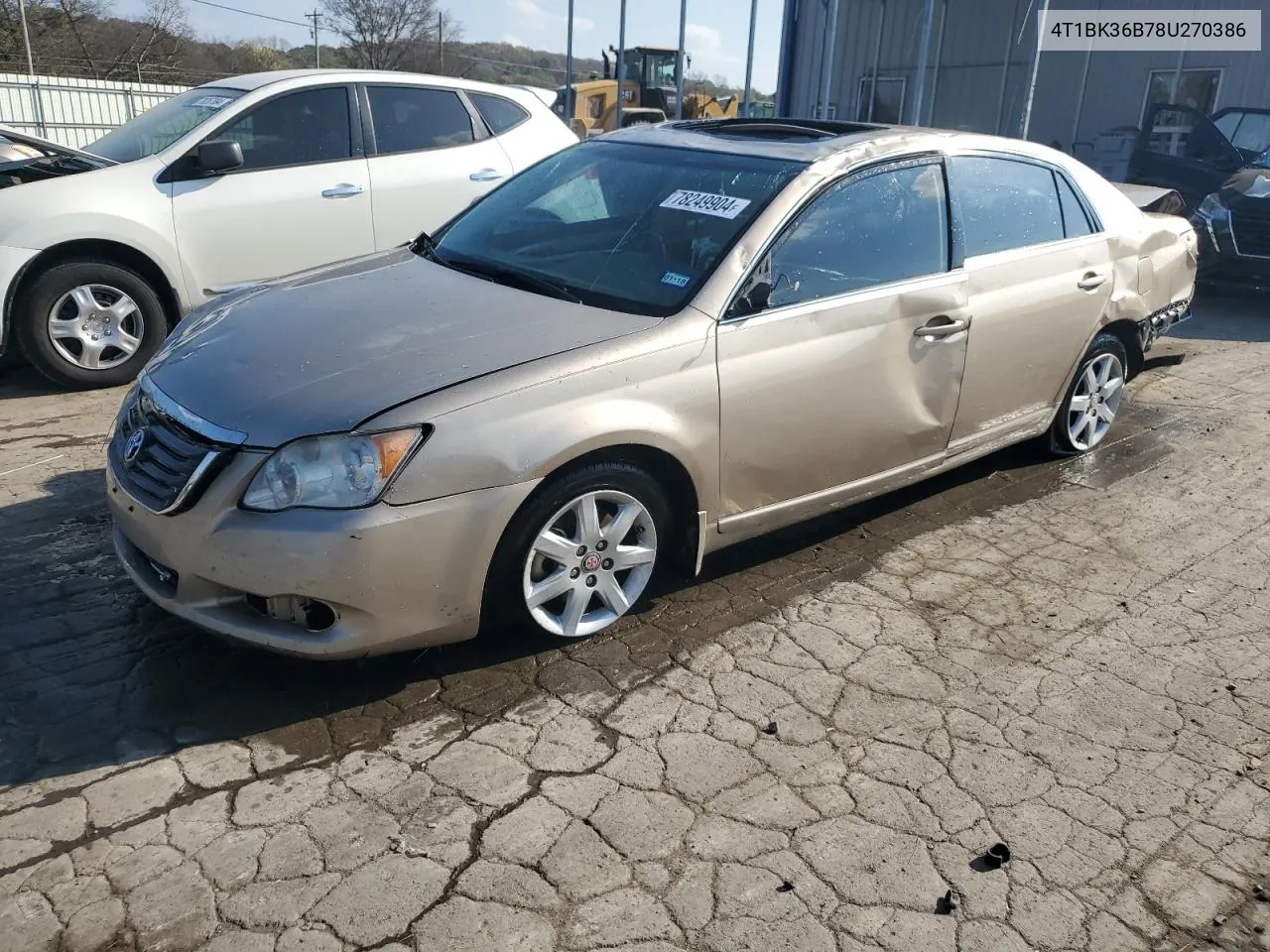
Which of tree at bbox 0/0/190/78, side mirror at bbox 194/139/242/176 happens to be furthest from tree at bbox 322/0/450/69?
side mirror at bbox 194/139/242/176

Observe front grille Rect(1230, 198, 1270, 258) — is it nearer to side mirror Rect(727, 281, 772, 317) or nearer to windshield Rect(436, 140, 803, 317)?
windshield Rect(436, 140, 803, 317)

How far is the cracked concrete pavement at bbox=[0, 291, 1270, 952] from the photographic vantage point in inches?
96.4

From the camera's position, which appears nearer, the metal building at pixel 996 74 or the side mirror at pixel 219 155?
the side mirror at pixel 219 155

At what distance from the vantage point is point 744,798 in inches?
112

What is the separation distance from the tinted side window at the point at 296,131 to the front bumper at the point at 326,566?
3.82 metres

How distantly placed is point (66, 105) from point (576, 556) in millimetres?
19238

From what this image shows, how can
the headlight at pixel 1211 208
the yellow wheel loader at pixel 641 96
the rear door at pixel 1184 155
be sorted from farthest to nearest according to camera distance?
the yellow wheel loader at pixel 641 96 → the rear door at pixel 1184 155 → the headlight at pixel 1211 208

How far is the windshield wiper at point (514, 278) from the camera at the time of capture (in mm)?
3770

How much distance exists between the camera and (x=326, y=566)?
2.92 meters

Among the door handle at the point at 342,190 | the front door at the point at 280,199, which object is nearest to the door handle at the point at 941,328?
the front door at the point at 280,199

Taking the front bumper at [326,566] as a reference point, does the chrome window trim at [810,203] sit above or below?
above

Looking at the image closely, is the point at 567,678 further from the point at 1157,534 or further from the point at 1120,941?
the point at 1157,534

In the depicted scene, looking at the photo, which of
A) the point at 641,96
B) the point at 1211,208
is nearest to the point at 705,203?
the point at 1211,208

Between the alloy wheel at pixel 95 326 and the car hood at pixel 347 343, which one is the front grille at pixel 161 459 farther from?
the alloy wheel at pixel 95 326
